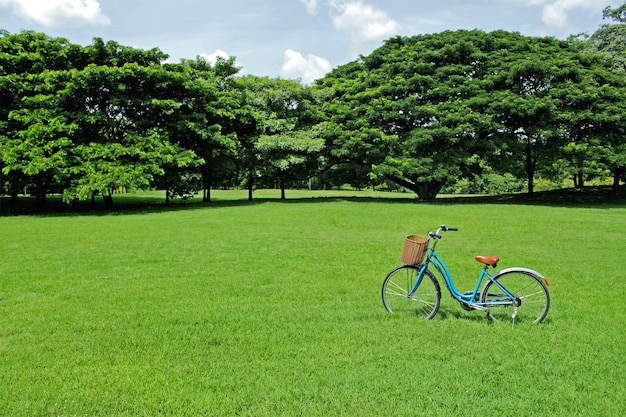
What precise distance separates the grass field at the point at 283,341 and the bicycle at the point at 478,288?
24 cm

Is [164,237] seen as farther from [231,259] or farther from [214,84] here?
[214,84]

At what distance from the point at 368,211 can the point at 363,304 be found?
45.3 feet

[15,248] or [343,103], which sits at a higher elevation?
[343,103]

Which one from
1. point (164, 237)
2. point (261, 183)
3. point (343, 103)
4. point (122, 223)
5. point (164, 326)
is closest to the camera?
point (164, 326)

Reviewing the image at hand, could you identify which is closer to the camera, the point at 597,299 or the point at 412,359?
the point at 412,359

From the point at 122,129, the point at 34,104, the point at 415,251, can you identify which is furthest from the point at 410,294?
the point at 122,129

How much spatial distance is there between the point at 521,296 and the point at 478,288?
1.67 ft

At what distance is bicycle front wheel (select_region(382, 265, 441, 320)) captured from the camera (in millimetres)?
5587

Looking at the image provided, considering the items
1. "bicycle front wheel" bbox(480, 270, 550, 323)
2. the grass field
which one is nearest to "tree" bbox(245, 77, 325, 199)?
the grass field

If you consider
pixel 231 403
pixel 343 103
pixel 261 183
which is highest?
pixel 343 103

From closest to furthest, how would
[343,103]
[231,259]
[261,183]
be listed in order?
[231,259]
[343,103]
[261,183]

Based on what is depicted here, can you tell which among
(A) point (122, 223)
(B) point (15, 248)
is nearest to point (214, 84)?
(A) point (122, 223)

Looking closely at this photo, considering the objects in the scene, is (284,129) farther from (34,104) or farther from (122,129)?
(34,104)

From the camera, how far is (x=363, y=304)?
20.5 feet
